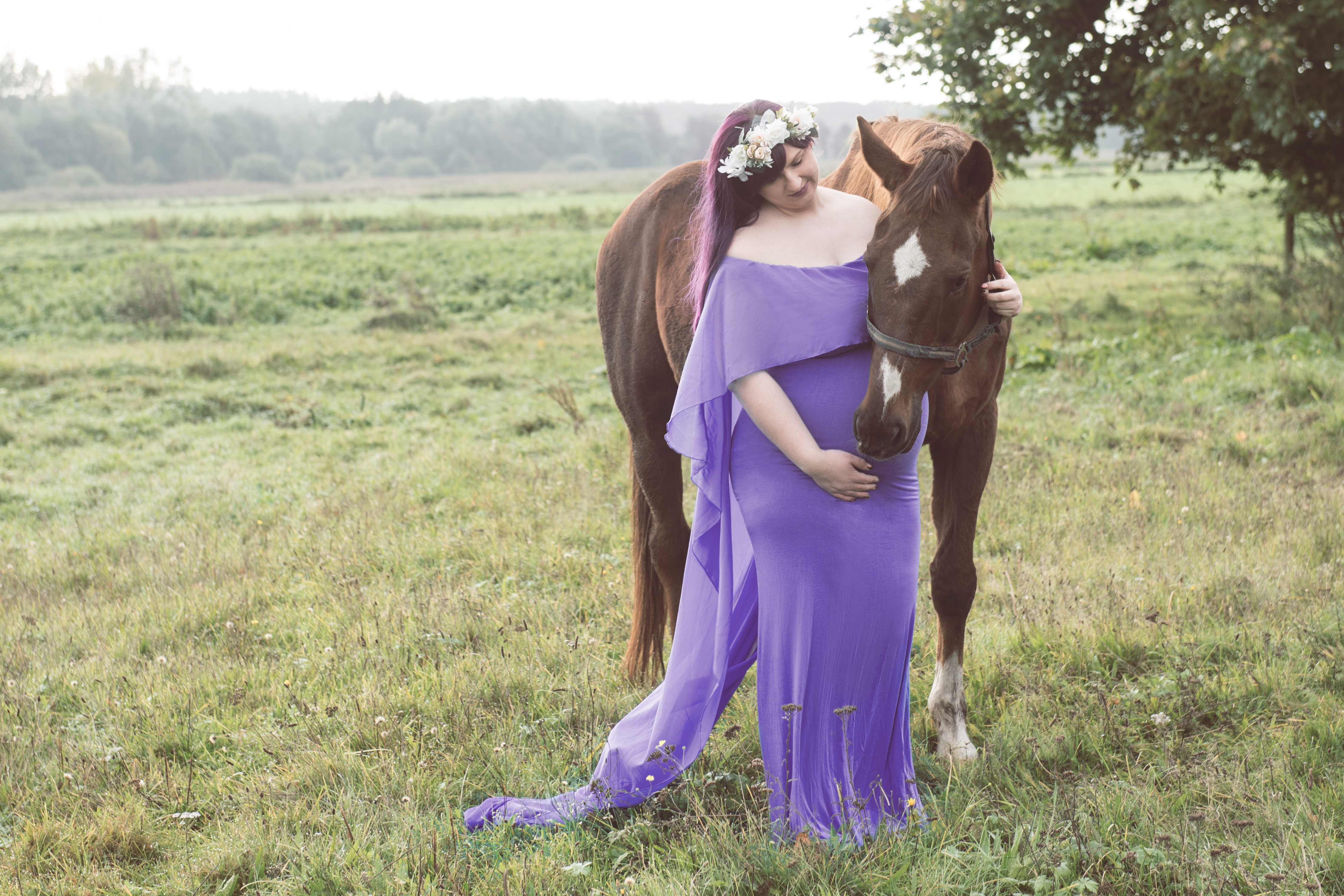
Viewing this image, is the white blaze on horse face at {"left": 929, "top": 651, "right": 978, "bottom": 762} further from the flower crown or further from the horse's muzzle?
the flower crown

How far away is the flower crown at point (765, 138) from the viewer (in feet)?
7.86

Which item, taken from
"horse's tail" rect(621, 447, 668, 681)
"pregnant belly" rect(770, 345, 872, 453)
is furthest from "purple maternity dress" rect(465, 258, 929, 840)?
"horse's tail" rect(621, 447, 668, 681)

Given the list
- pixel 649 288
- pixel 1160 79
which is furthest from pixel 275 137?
pixel 649 288

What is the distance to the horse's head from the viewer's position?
2.31 metres

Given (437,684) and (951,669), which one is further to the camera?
(437,684)

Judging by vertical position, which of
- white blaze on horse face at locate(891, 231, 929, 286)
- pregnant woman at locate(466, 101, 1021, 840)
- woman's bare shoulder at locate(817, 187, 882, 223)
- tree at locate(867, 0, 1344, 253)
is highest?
tree at locate(867, 0, 1344, 253)

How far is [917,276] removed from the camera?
2322 mm

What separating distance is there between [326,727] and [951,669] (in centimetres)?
Result: 233

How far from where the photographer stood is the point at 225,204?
180ft

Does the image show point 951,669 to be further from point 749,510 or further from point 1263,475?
point 1263,475

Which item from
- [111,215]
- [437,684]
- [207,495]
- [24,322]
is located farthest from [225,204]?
[437,684]

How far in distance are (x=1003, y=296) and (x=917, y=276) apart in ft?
1.23

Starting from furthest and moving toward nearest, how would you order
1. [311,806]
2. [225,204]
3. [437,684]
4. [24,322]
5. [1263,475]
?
1. [225,204]
2. [24,322]
3. [1263,475]
4. [437,684]
5. [311,806]

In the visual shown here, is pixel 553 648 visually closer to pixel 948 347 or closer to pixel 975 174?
pixel 948 347
